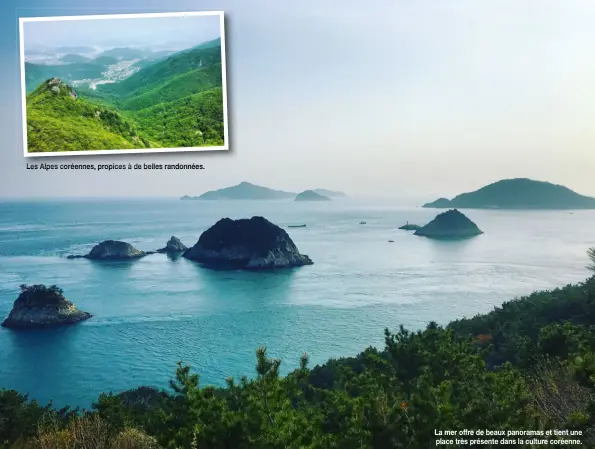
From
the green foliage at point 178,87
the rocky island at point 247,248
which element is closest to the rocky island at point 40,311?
the rocky island at point 247,248

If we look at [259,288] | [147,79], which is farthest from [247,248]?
[147,79]

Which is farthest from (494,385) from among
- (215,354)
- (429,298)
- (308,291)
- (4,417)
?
(308,291)

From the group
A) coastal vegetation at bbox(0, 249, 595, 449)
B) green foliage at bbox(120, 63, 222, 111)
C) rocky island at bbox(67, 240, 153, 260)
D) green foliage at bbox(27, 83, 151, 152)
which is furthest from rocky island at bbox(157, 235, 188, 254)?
coastal vegetation at bbox(0, 249, 595, 449)

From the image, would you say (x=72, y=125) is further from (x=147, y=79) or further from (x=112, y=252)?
(x=112, y=252)

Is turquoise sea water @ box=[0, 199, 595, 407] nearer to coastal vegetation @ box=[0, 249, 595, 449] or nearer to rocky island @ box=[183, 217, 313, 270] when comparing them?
rocky island @ box=[183, 217, 313, 270]

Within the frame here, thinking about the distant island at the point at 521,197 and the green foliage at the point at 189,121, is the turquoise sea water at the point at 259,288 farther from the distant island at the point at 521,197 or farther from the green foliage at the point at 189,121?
the green foliage at the point at 189,121
